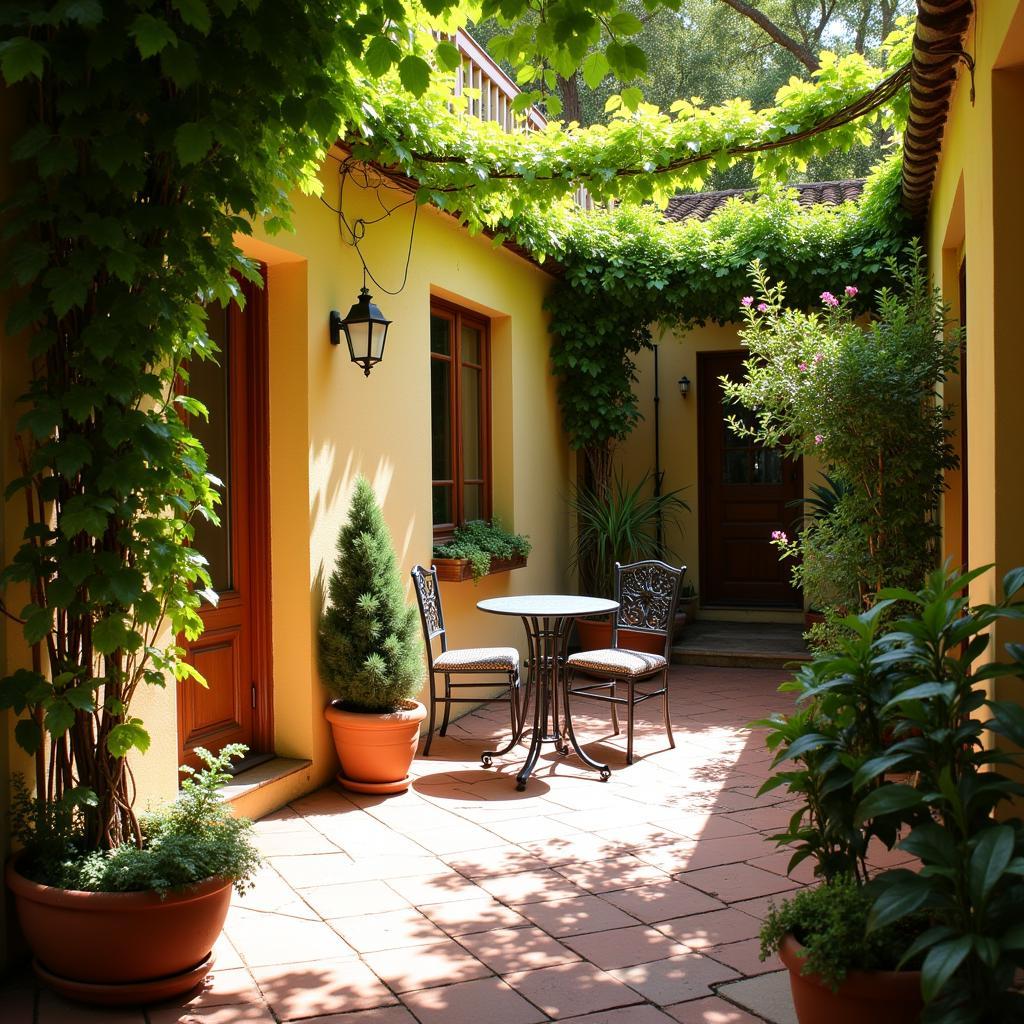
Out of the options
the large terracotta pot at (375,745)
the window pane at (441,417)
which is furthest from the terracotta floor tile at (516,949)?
the window pane at (441,417)

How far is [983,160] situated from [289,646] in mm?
3220

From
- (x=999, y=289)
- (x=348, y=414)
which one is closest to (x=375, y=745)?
(x=348, y=414)

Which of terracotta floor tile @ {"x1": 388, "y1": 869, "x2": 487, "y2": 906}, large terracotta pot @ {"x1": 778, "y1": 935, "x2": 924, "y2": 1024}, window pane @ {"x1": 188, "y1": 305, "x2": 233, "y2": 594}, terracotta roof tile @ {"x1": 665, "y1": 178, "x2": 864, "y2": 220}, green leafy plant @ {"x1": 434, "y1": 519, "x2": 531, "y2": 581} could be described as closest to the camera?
large terracotta pot @ {"x1": 778, "y1": 935, "x2": 924, "y2": 1024}

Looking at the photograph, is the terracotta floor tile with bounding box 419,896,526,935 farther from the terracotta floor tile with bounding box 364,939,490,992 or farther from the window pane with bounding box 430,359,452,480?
the window pane with bounding box 430,359,452,480

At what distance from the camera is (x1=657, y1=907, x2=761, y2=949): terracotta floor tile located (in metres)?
2.90

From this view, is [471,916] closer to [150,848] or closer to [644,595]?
[150,848]

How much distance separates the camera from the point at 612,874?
3.46m

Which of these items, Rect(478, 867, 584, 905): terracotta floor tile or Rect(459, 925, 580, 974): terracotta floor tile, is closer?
Rect(459, 925, 580, 974): terracotta floor tile

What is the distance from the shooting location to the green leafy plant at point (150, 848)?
2520 mm

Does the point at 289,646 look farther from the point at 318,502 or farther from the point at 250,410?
the point at 250,410

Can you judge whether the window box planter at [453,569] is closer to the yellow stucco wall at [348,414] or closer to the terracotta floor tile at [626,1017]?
the yellow stucco wall at [348,414]

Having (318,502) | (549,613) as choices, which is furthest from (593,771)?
(318,502)

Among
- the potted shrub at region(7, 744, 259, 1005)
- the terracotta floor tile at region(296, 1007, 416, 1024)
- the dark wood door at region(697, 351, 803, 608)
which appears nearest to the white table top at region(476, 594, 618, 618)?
the potted shrub at region(7, 744, 259, 1005)

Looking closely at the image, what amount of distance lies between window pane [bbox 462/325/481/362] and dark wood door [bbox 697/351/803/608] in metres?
2.97
